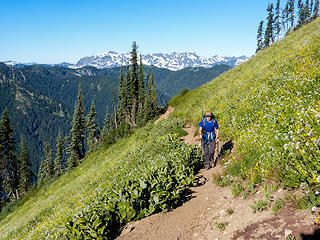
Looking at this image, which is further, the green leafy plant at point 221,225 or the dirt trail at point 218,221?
the green leafy plant at point 221,225

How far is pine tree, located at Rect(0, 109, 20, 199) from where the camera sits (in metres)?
46.9

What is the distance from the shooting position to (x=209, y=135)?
8805mm

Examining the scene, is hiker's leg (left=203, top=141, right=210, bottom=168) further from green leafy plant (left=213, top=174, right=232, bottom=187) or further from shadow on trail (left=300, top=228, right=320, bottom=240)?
shadow on trail (left=300, top=228, right=320, bottom=240)

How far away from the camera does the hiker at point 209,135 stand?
8.68 m

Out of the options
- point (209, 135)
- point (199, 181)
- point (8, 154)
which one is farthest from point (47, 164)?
point (199, 181)

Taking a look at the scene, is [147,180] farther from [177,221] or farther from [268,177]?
[268,177]

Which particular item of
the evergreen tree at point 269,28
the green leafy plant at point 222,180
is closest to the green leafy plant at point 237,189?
the green leafy plant at point 222,180

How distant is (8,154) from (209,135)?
183 ft

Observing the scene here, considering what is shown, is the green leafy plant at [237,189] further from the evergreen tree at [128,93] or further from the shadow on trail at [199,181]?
the evergreen tree at [128,93]

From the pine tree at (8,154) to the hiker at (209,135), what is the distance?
1985 inches

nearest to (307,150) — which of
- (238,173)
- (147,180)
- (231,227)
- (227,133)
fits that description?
(231,227)

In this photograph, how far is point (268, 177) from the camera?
5.32 m

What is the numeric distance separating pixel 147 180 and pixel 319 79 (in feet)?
21.8

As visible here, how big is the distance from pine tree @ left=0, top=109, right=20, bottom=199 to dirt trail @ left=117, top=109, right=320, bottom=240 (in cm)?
5156
